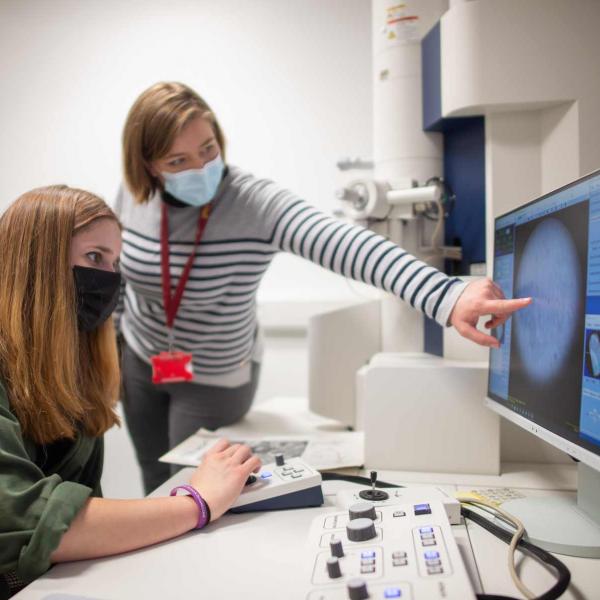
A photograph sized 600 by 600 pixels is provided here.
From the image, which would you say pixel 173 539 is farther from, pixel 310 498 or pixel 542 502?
pixel 542 502

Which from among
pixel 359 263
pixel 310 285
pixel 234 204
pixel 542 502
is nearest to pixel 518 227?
pixel 359 263

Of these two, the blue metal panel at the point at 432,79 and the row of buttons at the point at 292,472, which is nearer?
the row of buttons at the point at 292,472

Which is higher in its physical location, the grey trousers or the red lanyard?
the red lanyard

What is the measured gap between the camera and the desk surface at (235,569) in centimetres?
58

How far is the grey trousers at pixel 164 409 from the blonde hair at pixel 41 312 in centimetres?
53

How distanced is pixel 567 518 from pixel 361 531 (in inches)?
12.9

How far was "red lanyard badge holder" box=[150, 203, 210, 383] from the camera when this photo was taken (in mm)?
1243

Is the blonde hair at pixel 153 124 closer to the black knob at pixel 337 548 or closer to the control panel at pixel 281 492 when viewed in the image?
the control panel at pixel 281 492

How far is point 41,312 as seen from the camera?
0.74 metres

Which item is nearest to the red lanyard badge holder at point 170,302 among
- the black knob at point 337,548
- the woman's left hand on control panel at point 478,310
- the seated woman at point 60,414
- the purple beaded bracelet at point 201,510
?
the seated woman at point 60,414

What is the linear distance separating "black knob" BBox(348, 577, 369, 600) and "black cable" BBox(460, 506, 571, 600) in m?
0.13

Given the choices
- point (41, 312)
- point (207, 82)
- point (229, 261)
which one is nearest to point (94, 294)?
point (41, 312)

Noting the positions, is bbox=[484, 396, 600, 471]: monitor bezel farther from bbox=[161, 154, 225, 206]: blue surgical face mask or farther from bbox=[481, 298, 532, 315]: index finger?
bbox=[161, 154, 225, 206]: blue surgical face mask

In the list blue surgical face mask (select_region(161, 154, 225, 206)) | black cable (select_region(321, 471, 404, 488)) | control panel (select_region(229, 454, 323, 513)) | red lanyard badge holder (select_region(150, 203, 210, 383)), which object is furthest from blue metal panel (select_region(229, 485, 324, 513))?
blue surgical face mask (select_region(161, 154, 225, 206))
